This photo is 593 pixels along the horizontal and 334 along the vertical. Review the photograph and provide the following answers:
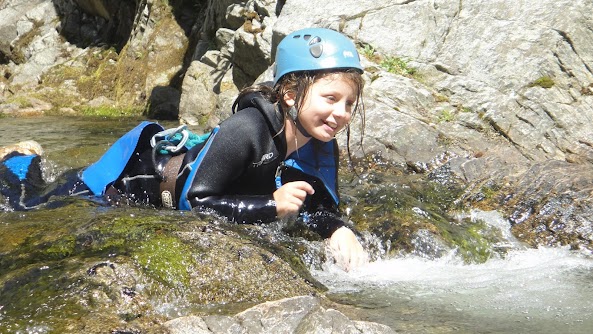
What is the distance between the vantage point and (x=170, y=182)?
14.4ft

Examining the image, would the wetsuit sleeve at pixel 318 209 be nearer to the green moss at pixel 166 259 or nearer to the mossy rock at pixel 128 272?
the mossy rock at pixel 128 272

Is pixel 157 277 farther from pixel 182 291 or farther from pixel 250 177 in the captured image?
pixel 250 177

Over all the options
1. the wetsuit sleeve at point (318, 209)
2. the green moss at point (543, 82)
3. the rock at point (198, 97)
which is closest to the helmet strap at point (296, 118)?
the wetsuit sleeve at point (318, 209)

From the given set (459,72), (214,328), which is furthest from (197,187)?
(459,72)

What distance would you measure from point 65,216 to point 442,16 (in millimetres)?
6188

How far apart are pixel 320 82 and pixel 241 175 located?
80 cm

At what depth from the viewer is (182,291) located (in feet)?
9.32

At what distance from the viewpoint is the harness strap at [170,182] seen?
4324 millimetres

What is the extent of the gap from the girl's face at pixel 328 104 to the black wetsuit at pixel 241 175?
0.87 ft

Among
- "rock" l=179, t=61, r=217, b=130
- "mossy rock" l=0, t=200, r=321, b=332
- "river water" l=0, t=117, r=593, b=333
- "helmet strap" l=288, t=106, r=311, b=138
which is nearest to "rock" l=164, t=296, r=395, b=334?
"mossy rock" l=0, t=200, r=321, b=332

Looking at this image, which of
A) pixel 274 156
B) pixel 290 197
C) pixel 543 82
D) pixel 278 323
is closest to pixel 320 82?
pixel 274 156

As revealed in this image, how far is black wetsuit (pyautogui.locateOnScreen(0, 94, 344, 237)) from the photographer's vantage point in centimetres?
395

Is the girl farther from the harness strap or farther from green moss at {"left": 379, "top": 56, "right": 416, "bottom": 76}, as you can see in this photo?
green moss at {"left": 379, "top": 56, "right": 416, "bottom": 76}

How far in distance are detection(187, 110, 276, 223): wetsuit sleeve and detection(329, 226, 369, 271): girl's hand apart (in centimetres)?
41
